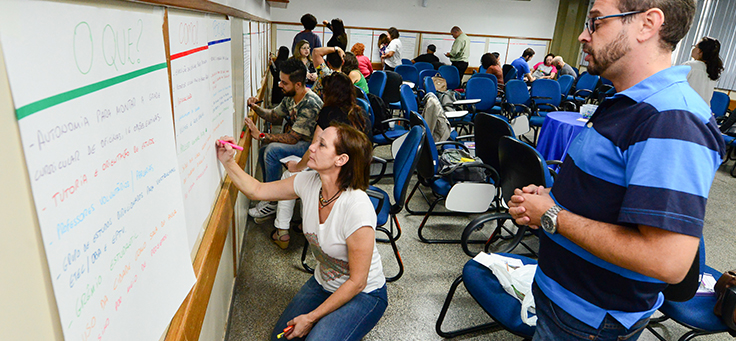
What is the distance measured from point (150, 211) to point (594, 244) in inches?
36.7

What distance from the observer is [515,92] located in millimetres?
5387

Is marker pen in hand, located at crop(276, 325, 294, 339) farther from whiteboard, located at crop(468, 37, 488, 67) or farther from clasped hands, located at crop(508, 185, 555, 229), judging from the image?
whiteboard, located at crop(468, 37, 488, 67)

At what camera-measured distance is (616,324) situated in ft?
3.31

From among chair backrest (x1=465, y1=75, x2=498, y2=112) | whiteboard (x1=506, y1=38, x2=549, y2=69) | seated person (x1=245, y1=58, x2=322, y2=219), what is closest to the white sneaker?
seated person (x1=245, y1=58, x2=322, y2=219)

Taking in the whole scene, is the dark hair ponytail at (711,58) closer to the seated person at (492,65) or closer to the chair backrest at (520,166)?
the chair backrest at (520,166)

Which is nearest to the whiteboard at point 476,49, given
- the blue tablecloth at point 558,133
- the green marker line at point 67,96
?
the blue tablecloth at point 558,133

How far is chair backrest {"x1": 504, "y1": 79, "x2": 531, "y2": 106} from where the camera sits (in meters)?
5.37

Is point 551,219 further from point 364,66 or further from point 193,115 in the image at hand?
point 364,66

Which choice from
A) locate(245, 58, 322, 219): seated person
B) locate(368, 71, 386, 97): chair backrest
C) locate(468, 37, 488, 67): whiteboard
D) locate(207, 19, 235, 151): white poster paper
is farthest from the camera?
locate(468, 37, 488, 67): whiteboard

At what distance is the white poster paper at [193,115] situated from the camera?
0.92 m

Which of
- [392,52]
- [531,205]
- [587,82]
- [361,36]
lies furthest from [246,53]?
[361,36]

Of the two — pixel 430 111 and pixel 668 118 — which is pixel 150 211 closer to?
pixel 668 118

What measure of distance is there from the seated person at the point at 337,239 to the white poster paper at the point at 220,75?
0.33 ft

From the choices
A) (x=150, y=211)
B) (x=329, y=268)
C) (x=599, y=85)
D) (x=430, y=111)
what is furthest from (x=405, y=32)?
(x=150, y=211)
